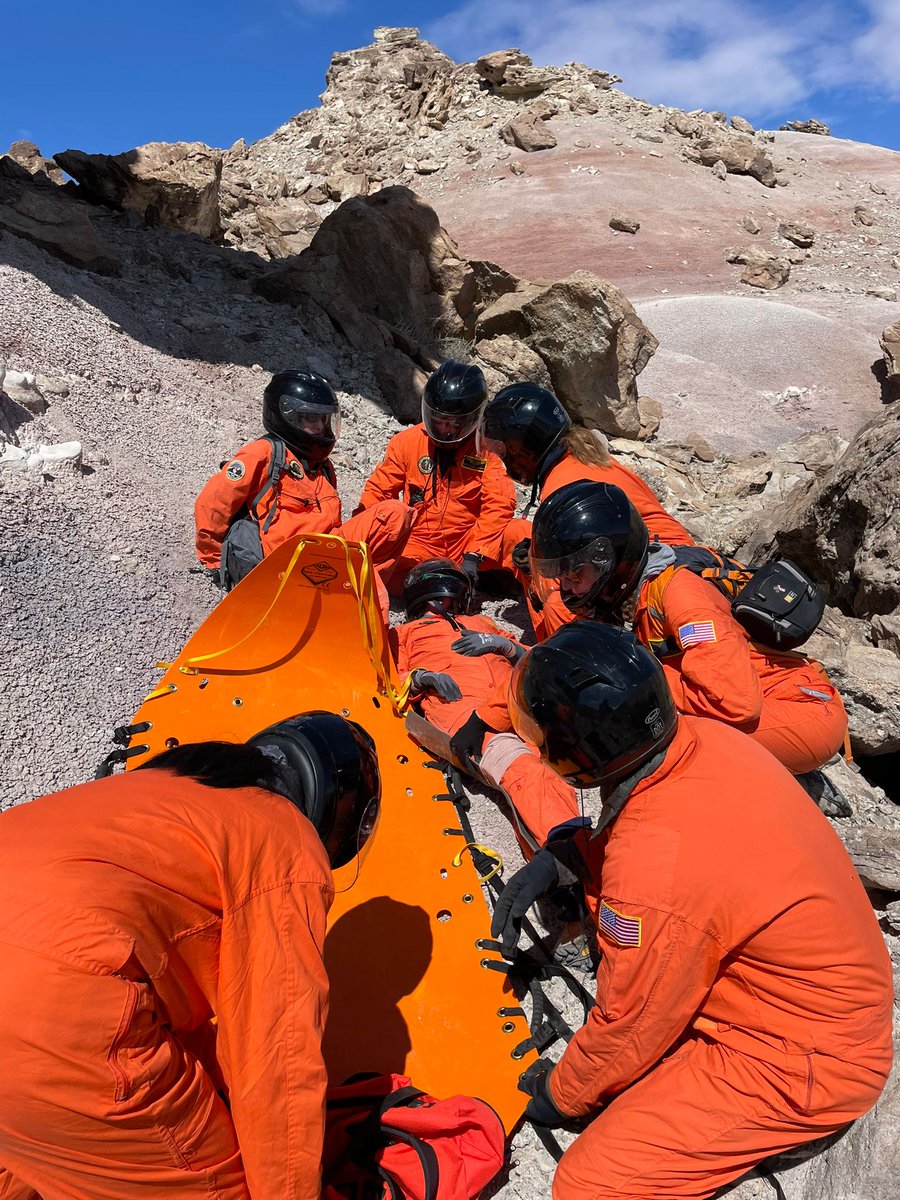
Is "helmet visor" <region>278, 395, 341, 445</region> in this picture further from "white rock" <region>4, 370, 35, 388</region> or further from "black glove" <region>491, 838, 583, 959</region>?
"black glove" <region>491, 838, 583, 959</region>

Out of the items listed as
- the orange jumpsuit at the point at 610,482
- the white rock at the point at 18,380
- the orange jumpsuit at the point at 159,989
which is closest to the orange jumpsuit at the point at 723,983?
the orange jumpsuit at the point at 159,989

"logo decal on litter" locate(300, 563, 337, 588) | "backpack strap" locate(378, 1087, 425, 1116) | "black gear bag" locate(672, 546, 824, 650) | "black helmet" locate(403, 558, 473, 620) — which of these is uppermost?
"black helmet" locate(403, 558, 473, 620)

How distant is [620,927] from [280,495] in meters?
3.15

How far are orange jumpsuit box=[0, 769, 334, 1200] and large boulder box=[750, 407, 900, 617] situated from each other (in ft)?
13.4

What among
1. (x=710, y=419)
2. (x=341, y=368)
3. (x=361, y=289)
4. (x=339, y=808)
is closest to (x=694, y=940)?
(x=339, y=808)

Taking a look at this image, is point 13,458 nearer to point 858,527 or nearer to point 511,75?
point 858,527

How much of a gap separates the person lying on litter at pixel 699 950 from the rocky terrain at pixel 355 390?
0.90ft

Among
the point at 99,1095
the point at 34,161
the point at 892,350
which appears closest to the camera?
the point at 99,1095

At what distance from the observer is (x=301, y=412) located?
4434 millimetres

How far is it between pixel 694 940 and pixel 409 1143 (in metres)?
0.93

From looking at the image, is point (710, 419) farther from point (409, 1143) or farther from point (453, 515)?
point (409, 1143)

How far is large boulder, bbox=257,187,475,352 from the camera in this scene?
7910mm

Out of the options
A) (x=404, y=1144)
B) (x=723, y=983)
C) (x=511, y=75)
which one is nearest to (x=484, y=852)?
(x=404, y=1144)

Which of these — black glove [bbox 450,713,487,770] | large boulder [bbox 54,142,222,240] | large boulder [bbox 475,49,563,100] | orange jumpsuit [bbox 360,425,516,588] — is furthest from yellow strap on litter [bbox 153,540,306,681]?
large boulder [bbox 475,49,563,100]
